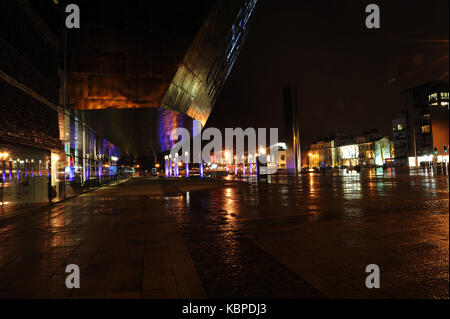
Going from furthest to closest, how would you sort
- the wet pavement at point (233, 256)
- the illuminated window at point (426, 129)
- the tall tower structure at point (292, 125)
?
the illuminated window at point (426, 129) → the tall tower structure at point (292, 125) → the wet pavement at point (233, 256)

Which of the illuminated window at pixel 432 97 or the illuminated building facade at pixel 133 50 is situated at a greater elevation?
the illuminated window at pixel 432 97

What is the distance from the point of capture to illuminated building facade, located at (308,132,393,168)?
102 m

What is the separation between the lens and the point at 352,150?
11306 cm

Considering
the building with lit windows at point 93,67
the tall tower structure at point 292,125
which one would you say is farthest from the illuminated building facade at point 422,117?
the building with lit windows at point 93,67

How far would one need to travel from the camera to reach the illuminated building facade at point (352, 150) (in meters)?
102

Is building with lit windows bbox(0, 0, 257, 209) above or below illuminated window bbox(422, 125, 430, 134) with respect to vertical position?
below

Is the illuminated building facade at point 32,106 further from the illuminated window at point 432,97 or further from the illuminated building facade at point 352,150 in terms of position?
the illuminated window at point 432,97

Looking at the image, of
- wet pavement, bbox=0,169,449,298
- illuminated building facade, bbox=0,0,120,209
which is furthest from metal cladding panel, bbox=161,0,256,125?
wet pavement, bbox=0,169,449,298

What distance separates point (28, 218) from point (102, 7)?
1164 cm

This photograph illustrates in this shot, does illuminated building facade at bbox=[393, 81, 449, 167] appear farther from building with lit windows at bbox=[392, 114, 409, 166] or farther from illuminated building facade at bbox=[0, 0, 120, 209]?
illuminated building facade at bbox=[0, 0, 120, 209]

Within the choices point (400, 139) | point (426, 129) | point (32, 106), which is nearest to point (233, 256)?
point (32, 106)

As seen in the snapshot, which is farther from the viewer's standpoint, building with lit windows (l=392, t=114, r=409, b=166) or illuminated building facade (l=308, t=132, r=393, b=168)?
illuminated building facade (l=308, t=132, r=393, b=168)

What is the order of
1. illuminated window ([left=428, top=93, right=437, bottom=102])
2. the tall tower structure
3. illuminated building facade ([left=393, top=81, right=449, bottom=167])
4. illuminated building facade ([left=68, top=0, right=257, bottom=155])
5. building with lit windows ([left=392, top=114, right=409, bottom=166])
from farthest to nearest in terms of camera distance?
building with lit windows ([left=392, top=114, right=409, bottom=166]) < illuminated window ([left=428, top=93, right=437, bottom=102]) < illuminated building facade ([left=393, top=81, right=449, bottom=167]) < the tall tower structure < illuminated building facade ([left=68, top=0, right=257, bottom=155])
